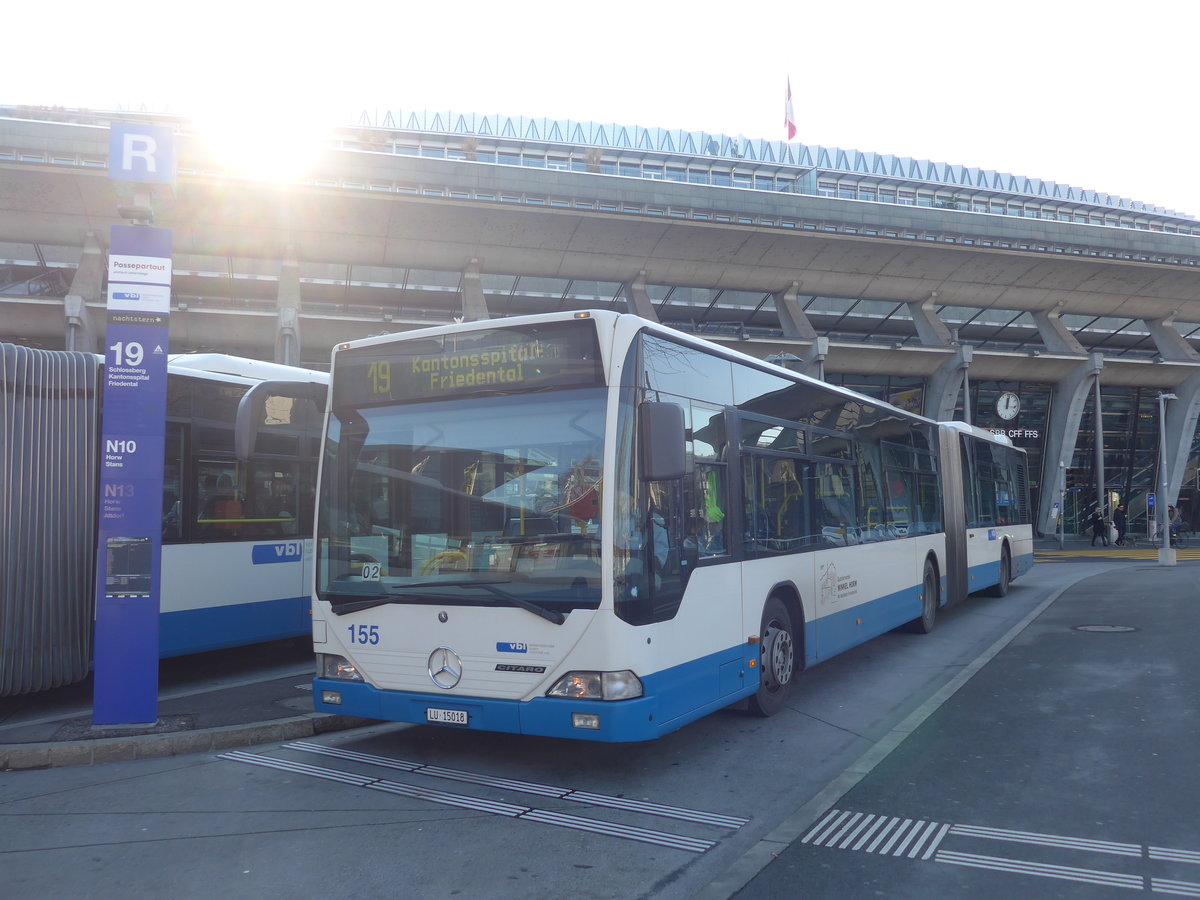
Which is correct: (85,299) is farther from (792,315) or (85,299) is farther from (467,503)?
(467,503)

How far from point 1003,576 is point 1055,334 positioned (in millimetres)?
25779

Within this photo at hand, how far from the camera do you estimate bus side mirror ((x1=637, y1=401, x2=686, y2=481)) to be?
5746mm

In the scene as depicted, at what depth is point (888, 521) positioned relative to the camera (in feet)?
36.6

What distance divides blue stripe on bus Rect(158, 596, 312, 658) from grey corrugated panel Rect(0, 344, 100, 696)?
77 cm

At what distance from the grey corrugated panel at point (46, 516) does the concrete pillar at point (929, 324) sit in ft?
112

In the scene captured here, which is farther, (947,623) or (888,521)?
(947,623)

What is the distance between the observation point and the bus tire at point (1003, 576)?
17578mm

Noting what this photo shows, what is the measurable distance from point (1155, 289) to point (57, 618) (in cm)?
4260

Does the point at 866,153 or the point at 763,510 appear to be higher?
the point at 866,153

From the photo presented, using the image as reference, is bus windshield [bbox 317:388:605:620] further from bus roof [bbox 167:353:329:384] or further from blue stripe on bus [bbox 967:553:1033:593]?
blue stripe on bus [bbox 967:553:1033:593]

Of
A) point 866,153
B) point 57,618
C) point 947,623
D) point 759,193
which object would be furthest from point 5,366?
point 866,153

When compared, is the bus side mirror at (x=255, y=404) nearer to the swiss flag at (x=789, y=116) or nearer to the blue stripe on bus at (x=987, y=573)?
the blue stripe on bus at (x=987, y=573)

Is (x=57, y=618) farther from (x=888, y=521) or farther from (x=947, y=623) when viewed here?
(x=947, y=623)

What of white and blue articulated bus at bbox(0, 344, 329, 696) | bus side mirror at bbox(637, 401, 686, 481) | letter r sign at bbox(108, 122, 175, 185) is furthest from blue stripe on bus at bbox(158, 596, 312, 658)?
bus side mirror at bbox(637, 401, 686, 481)
